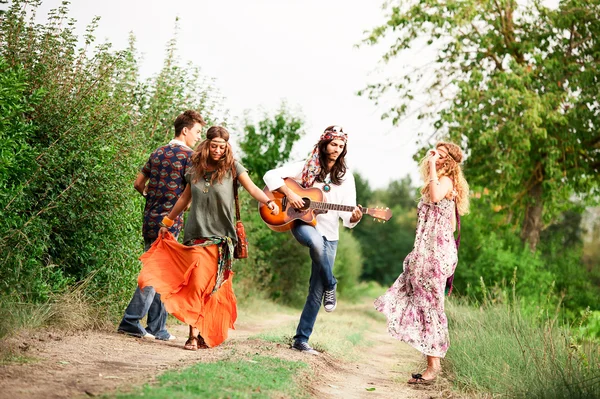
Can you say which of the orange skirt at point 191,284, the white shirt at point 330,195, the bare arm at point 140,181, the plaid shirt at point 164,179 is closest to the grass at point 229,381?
the orange skirt at point 191,284

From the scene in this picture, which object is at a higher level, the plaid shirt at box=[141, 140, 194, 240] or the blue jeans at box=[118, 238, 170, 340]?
the plaid shirt at box=[141, 140, 194, 240]

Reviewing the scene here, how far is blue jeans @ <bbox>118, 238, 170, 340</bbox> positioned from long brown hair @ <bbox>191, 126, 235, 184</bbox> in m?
1.18

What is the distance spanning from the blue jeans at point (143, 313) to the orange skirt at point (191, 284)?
1.85 ft

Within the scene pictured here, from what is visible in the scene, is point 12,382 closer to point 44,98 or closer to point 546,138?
point 44,98

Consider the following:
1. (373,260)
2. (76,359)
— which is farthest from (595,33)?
(373,260)

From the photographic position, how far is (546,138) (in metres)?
17.8

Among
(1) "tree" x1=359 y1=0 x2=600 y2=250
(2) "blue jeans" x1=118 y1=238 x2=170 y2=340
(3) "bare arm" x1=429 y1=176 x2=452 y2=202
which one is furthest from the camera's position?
(1) "tree" x1=359 y1=0 x2=600 y2=250

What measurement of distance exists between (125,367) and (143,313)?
2.13 m

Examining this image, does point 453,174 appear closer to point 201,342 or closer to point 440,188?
point 440,188

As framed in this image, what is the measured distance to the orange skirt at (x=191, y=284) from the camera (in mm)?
7289

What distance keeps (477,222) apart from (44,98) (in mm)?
14647

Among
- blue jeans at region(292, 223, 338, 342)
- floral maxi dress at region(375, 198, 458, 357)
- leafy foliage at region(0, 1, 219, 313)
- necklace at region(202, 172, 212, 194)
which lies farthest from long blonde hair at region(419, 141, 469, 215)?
leafy foliage at region(0, 1, 219, 313)

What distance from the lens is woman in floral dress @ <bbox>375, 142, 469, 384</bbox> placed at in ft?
23.5

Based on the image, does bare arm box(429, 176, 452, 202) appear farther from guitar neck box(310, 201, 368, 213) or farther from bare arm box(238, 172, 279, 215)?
bare arm box(238, 172, 279, 215)
